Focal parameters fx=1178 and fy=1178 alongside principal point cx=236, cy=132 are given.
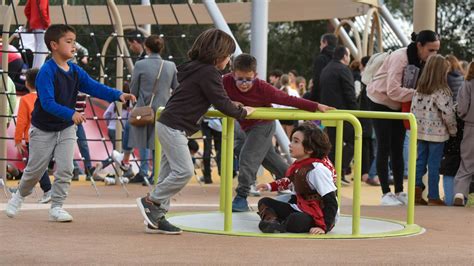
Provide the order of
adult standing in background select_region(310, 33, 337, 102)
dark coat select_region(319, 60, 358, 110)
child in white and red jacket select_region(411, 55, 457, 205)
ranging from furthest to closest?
adult standing in background select_region(310, 33, 337, 102) < dark coat select_region(319, 60, 358, 110) < child in white and red jacket select_region(411, 55, 457, 205)

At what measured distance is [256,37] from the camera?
45.5 feet

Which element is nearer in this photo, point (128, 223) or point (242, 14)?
point (128, 223)

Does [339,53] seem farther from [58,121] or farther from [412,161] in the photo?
[58,121]

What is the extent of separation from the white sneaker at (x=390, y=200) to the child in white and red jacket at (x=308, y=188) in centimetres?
332

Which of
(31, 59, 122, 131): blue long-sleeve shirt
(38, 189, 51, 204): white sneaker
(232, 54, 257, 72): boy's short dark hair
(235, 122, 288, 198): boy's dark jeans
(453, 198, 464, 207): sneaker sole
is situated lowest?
(38, 189, 51, 204): white sneaker

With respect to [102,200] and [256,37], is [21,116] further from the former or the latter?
[256,37]

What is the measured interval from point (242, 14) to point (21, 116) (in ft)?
24.7

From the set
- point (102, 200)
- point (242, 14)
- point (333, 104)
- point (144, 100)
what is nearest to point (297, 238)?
point (102, 200)

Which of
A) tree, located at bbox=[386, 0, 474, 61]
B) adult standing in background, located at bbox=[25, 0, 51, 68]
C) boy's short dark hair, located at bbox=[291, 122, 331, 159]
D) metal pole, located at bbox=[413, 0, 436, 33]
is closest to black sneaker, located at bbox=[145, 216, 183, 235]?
boy's short dark hair, located at bbox=[291, 122, 331, 159]

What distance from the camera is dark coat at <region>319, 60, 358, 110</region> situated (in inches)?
576

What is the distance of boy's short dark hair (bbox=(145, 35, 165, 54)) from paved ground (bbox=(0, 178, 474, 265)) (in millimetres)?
3757

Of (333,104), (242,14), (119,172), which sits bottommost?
(119,172)

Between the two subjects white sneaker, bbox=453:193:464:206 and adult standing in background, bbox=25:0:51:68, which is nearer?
white sneaker, bbox=453:193:464:206

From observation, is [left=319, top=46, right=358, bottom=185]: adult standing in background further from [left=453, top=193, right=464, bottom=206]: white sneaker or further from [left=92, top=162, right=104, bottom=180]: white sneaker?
[left=92, top=162, right=104, bottom=180]: white sneaker
